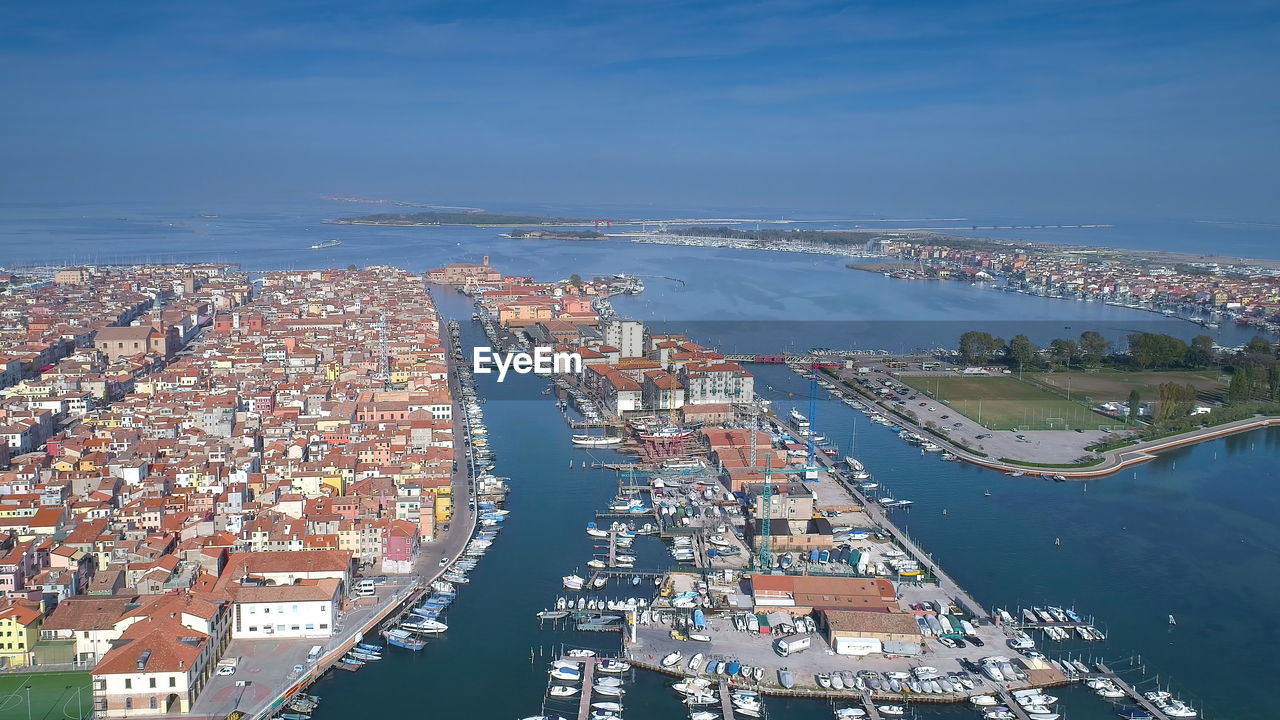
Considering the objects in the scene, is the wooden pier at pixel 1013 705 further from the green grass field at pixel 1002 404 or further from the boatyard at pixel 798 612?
the green grass field at pixel 1002 404

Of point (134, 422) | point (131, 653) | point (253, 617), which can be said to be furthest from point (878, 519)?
point (134, 422)

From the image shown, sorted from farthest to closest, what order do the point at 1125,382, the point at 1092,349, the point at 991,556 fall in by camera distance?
1. the point at 1092,349
2. the point at 1125,382
3. the point at 991,556

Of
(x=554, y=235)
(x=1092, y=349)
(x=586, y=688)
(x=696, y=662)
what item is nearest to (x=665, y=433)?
(x=696, y=662)

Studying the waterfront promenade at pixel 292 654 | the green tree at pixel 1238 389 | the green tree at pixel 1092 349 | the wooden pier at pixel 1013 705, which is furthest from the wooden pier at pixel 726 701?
the green tree at pixel 1092 349

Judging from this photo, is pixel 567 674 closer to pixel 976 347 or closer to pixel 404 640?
pixel 404 640

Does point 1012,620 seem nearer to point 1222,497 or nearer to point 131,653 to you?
point 1222,497
